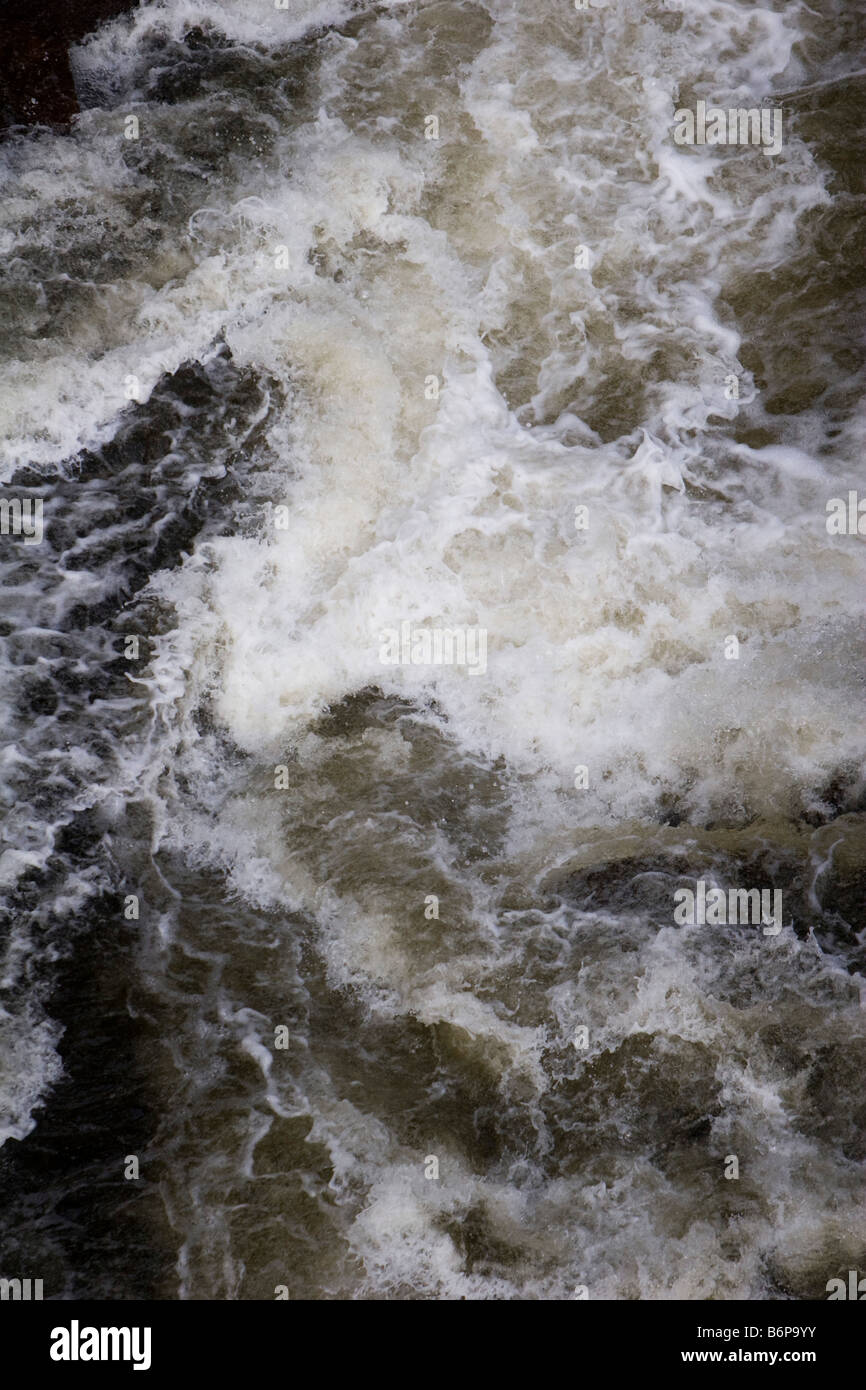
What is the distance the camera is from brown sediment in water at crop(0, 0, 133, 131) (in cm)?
643

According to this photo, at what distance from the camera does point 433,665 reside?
609cm

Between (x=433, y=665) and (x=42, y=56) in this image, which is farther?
(x=42, y=56)

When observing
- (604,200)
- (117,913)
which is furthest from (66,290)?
(117,913)

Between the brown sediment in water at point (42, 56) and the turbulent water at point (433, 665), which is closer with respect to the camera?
the turbulent water at point (433, 665)

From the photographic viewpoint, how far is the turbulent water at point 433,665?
5539 millimetres

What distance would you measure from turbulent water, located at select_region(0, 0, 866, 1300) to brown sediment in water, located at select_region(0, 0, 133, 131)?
0.15 m

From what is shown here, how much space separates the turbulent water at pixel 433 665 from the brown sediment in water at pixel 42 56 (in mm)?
154

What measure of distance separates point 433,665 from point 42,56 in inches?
201

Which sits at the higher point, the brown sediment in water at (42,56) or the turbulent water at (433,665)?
the brown sediment in water at (42,56)
